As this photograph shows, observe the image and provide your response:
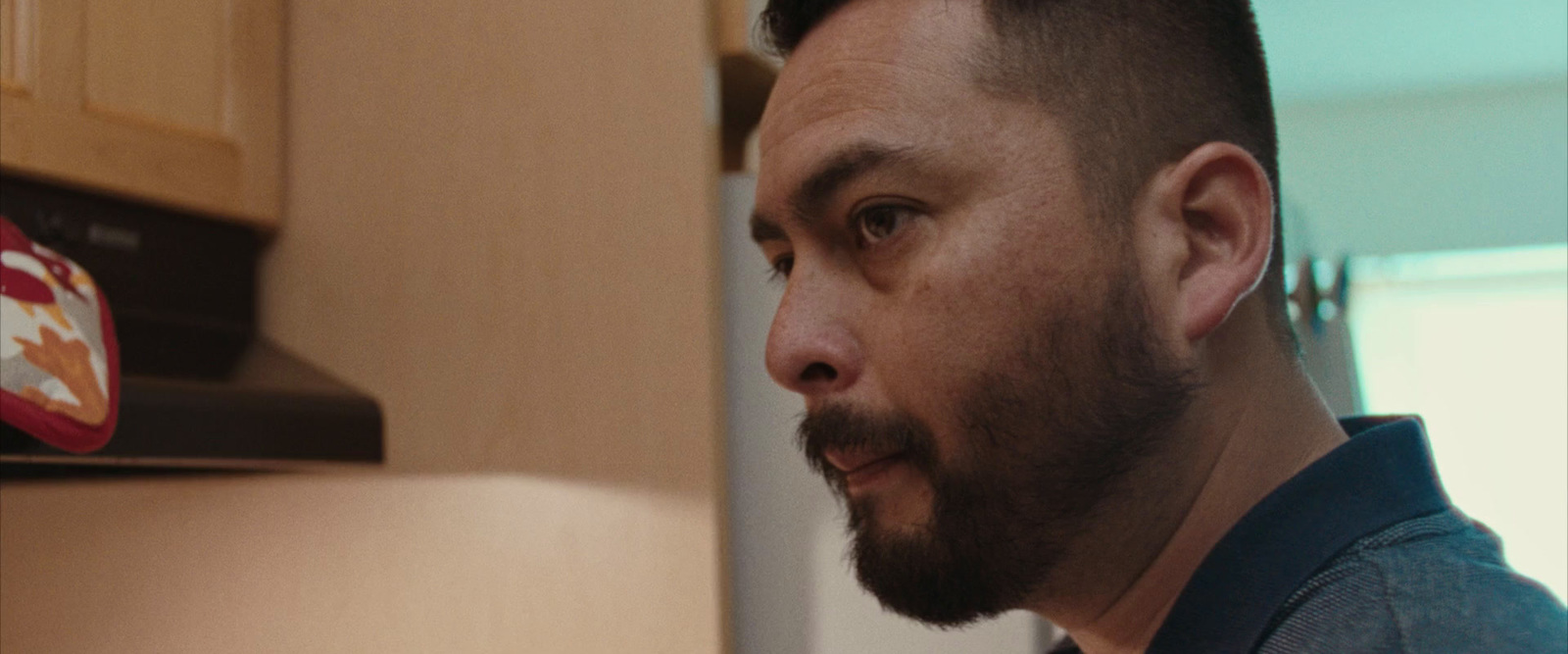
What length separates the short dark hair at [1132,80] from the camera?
64 cm

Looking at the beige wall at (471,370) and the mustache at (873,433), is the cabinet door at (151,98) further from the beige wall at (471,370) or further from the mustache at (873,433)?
the mustache at (873,433)

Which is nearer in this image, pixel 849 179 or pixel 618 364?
pixel 849 179

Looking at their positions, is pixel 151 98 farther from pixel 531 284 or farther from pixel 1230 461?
pixel 1230 461

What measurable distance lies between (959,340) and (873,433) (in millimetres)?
67

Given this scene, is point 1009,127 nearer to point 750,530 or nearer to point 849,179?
point 849,179

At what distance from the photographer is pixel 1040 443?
624mm

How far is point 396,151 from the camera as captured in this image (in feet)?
4.10

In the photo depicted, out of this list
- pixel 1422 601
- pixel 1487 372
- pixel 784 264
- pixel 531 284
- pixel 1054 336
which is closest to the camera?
pixel 1422 601

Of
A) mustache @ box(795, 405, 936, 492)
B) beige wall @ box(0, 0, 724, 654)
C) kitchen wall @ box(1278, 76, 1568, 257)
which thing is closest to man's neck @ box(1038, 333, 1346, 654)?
mustache @ box(795, 405, 936, 492)

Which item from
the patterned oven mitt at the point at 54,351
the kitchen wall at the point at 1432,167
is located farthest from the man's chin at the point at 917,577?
the kitchen wall at the point at 1432,167

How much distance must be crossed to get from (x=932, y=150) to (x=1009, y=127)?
0.04 m

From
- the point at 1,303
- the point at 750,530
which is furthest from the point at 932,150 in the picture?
the point at 1,303

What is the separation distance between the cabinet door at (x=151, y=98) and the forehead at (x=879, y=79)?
757 millimetres

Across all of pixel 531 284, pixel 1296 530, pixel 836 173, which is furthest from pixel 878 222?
pixel 531 284
